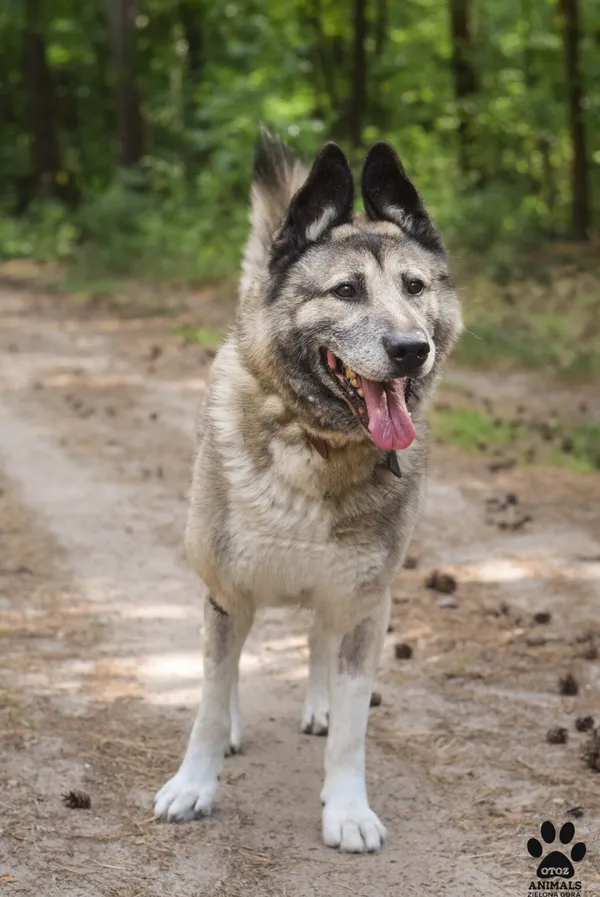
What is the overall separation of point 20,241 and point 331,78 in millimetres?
6015

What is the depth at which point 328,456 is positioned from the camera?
379cm

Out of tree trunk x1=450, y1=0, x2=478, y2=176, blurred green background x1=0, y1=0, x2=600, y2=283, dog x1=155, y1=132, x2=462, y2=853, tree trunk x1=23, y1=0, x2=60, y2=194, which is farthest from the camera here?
tree trunk x1=23, y1=0, x2=60, y2=194

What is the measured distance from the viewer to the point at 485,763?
4328 millimetres

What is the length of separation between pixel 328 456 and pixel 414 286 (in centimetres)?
62

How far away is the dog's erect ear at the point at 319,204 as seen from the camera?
3750 mm

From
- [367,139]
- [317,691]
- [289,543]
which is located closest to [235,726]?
[317,691]

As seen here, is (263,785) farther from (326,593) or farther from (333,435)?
(333,435)

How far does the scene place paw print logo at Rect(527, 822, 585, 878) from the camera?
349 cm

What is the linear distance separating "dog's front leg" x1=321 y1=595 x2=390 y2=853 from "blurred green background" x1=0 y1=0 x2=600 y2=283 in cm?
1017

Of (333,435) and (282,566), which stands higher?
(333,435)

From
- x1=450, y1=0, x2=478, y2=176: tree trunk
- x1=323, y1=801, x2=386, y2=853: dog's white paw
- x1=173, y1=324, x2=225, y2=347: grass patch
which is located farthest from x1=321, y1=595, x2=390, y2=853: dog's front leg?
x1=450, y1=0, x2=478, y2=176: tree trunk

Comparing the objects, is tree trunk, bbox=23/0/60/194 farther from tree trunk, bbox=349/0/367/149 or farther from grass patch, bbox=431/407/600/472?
grass patch, bbox=431/407/600/472

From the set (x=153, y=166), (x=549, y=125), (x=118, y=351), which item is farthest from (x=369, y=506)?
(x=153, y=166)
